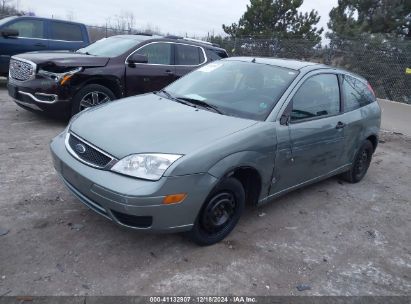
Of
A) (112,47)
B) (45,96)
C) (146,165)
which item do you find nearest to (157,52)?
(112,47)

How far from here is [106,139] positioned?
3262mm

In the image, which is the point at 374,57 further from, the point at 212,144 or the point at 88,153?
the point at 88,153

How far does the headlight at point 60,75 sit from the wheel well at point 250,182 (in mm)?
4022

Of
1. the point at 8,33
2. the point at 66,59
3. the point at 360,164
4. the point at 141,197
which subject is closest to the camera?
the point at 141,197

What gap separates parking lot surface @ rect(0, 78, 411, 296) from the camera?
2.94m

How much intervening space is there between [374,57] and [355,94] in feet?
28.7

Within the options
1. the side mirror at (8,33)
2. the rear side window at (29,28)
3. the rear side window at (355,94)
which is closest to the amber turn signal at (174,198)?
the rear side window at (355,94)

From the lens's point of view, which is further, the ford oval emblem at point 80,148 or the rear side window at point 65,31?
the rear side window at point 65,31

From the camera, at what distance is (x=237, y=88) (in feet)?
13.7

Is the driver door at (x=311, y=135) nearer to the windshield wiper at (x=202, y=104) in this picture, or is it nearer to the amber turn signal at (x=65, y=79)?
the windshield wiper at (x=202, y=104)

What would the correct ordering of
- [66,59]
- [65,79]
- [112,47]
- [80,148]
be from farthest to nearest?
[112,47], [66,59], [65,79], [80,148]

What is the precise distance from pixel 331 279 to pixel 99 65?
206 inches

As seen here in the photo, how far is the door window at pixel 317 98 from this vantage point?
13.2 ft

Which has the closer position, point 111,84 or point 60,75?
point 60,75
